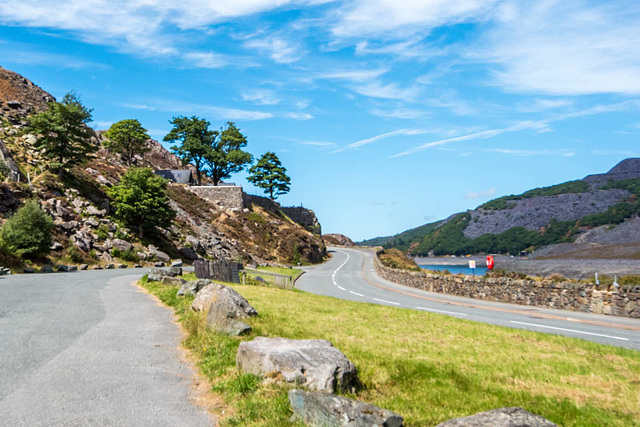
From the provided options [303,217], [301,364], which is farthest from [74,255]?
[303,217]

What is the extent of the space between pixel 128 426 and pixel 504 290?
24.3 meters

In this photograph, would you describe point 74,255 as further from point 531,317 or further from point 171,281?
point 531,317

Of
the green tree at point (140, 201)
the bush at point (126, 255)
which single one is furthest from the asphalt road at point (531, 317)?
the green tree at point (140, 201)

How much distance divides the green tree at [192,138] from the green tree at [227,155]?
3.81 feet

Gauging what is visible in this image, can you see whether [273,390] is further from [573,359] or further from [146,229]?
[146,229]

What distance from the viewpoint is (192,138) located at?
85062 mm

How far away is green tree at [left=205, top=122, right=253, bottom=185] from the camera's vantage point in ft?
284

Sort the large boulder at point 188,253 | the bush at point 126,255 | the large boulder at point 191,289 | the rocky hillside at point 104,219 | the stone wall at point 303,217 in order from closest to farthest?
the large boulder at point 191,289, the rocky hillside at point 104,219, the bush at point 126,255, the large boulder at point 188,253, the stone wall at point 303,217

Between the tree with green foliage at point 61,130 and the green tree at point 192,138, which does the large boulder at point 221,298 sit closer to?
the tree with green foliage at point 61,130

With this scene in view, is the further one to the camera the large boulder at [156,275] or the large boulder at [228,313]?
the large boulder at [156,275]

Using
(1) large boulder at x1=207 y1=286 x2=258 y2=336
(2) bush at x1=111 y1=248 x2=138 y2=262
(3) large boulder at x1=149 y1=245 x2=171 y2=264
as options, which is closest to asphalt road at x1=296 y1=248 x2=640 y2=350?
(1) large boulder at x1=207 y1=286 x2=258 y2=336

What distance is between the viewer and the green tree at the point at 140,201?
48906mm

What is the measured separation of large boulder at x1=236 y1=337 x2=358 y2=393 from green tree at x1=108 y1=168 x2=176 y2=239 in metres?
44.7

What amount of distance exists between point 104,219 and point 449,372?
45887 mm
